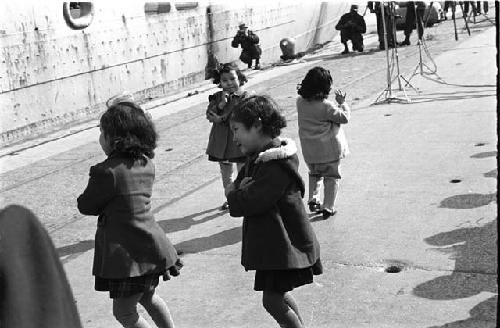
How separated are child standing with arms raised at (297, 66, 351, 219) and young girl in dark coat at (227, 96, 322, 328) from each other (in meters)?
2.20

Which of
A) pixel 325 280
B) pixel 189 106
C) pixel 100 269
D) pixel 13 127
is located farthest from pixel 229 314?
pixel 189 106

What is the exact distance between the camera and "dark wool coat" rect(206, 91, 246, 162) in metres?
6.66

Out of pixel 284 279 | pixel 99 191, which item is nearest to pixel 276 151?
pixel 284 279

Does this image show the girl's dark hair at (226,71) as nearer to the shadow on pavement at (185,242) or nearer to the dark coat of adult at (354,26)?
the shadow on pavement at (185,242)

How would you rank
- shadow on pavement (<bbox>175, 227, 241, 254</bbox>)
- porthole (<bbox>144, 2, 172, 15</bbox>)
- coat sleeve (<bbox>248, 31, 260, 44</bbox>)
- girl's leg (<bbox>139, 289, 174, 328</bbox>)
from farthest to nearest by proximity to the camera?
coat sleeve (<bbox>248, 31, 260, 44</bbox>) → porthole (<bbox>144, 2, 172, 15</bbox>) → shadow on pavement (<bbox>175, 227, 241, 254</bbox>) → girl's leg (<bbox>139, 289, 174, 328</bbox>)

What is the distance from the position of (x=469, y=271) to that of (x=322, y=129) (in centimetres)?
180

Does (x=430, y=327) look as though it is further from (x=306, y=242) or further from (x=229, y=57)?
(x=229, y=57)

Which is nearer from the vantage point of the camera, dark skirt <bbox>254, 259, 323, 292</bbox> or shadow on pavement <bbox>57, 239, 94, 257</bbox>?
dark skirt <bbox>254, 259, 323, 292</bbox>

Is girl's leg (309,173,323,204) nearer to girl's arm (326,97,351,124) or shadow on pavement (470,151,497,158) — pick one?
girl's arm (326,97,351,124)

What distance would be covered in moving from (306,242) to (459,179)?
12.0ft

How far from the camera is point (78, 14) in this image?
1441 cm

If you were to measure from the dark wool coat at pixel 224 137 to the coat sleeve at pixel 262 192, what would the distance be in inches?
105

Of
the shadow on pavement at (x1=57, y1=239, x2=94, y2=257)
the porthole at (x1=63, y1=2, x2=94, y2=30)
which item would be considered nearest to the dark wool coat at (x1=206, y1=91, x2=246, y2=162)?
the shadow on pavement at (x1=57, y1=239, x2=94, y2=257)

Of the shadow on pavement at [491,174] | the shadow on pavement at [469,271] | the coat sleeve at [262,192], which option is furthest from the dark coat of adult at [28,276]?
the shadow on pavement at [491,174]
